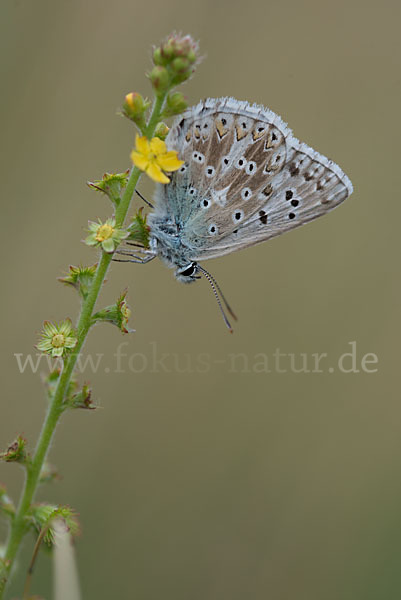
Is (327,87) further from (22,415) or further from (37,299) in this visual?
(22,415)

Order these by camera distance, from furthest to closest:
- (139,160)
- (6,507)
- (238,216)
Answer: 1. (238,216)
2. (6,507)
3. (139,160)

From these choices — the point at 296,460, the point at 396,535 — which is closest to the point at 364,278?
the point at 296,460

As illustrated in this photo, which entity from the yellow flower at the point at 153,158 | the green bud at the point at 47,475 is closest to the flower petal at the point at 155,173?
the yellow flower at the point at 153,158

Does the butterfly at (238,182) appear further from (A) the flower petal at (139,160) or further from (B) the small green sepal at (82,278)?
(A) the flower petal at (139,160)

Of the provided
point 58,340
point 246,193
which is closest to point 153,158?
point 58,340

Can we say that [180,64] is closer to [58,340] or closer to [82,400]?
[58,340]

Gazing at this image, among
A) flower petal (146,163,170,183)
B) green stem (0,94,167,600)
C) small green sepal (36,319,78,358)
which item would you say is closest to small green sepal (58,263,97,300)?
green stem (0,94,167,600)

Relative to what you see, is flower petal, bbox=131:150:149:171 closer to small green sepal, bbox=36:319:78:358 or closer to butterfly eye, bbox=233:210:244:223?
small green sepal, bbox=36:319:78:358
